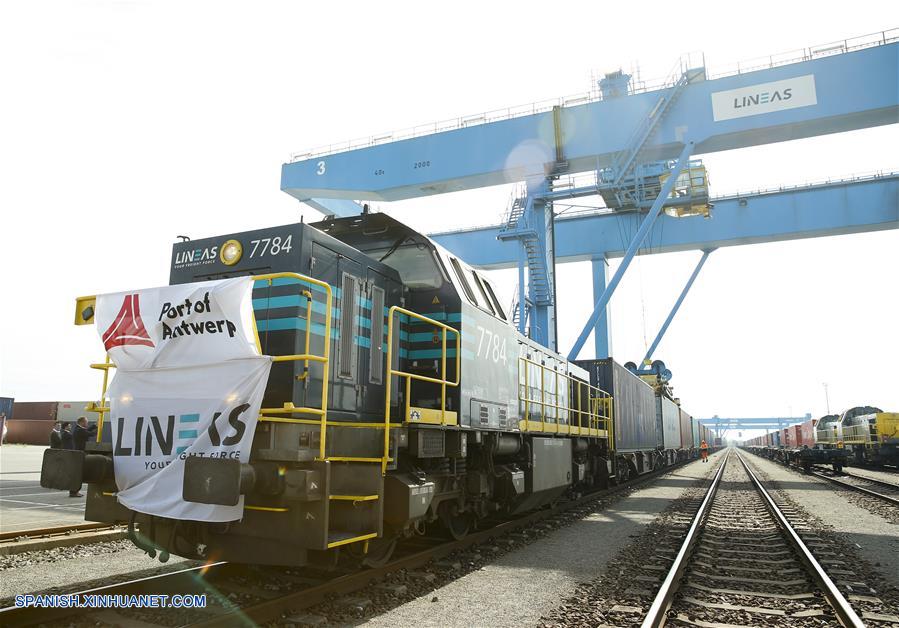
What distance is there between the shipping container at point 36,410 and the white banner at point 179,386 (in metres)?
42.0

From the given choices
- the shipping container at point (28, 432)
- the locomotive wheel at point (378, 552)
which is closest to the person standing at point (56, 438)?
the locomotive wheel at point (378, 552)

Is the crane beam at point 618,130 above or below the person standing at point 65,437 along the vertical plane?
above

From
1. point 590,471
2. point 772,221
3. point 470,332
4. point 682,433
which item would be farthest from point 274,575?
point 682,433

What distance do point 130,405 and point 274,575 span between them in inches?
75.1

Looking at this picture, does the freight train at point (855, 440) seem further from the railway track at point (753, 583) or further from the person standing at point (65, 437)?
the person standing at point (65, 437)

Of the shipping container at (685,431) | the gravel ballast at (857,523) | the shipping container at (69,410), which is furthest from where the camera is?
the shipping container at (69,410)

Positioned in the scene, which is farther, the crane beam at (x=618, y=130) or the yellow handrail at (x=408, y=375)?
the crane beam at (x=618, y=130)

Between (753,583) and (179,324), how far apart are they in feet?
18.8

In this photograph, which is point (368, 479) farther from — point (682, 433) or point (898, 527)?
point (682, 433)

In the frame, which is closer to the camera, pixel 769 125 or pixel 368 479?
pixel 368 479

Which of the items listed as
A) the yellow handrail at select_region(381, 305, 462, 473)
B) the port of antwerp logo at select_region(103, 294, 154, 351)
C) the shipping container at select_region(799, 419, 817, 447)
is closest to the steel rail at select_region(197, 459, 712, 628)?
the yellow handrail at select_region(381, 305, 462, 473)

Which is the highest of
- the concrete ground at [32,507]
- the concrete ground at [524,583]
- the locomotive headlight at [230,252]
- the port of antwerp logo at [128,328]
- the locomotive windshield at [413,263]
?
the locomotive windshield at [413,263]

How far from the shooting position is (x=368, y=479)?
4.49 meters

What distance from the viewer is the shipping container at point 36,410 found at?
130ft
